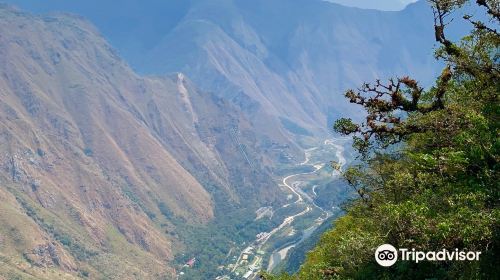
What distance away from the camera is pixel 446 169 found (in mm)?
30859

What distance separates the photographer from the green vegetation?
27094 millimetres


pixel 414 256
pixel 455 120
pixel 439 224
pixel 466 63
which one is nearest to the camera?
pixel 439 224

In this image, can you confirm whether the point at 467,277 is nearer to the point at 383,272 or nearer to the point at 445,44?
the point at 383,272

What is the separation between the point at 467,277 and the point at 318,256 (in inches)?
1483

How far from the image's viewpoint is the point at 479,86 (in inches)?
1387

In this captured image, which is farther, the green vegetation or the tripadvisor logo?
the tripadvisor logo

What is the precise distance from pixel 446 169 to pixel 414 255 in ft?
18.4

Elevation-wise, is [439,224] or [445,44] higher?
[445,44]

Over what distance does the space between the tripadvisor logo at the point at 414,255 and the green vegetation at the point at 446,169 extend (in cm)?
31

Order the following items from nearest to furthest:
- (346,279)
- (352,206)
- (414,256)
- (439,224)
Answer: (439,224)
(414,256)
(346,279)
(352,206)

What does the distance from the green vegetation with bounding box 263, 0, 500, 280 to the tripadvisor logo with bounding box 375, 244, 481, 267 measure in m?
0.31

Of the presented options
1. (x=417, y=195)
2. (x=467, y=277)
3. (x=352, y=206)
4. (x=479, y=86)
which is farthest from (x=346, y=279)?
(x=352, y=206)

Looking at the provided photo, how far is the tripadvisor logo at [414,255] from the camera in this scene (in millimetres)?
27391

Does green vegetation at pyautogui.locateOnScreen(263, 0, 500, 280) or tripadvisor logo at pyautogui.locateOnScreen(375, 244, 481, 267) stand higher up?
green vegetation at pyautogui.locateOnScreen(263, 0, 500, 280)
